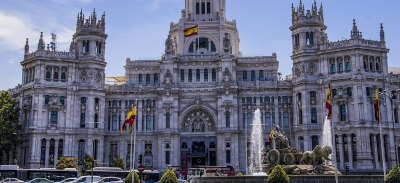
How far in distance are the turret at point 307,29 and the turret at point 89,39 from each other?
37.8m

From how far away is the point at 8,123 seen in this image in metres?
88.9

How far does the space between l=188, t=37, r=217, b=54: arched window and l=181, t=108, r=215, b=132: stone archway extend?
1576 centimetres

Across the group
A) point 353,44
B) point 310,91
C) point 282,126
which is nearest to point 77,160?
point 282,126

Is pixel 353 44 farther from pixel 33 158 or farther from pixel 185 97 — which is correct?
pixel 33 158

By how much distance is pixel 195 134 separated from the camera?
308 ft

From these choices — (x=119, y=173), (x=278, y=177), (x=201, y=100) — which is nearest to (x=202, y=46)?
(x=201, y=100)

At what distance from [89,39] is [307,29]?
42.2 metres

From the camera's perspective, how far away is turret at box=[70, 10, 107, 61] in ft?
311

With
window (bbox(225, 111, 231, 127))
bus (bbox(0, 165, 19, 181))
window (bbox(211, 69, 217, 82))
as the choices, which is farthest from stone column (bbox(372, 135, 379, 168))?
bus (bbox(0, 165, 19, 181))

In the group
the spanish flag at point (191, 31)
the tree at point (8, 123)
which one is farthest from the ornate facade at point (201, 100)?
the spanish flag at point (191, 31)

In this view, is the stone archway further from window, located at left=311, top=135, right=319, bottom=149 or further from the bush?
the bush

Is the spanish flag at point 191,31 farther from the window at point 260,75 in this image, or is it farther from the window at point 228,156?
the window at point 228,156

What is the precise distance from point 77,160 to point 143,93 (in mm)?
18547

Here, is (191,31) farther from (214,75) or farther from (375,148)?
(375,148)
